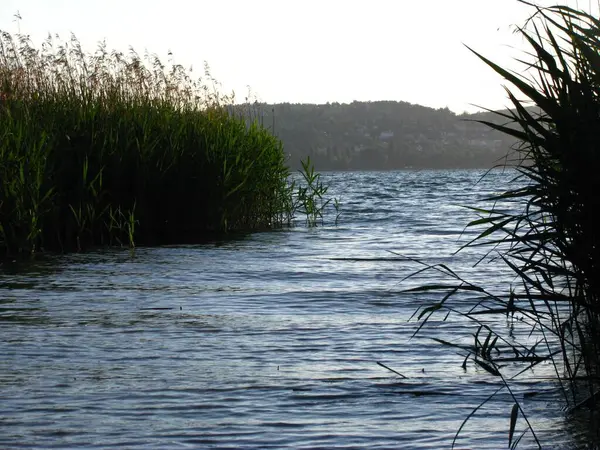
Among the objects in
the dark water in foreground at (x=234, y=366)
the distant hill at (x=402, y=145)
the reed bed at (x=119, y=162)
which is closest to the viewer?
the dark water in foreground at (x=234, y=366)

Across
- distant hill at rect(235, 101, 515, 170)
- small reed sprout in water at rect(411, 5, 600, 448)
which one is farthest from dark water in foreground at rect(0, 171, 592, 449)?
distant hill at rect(235, 101, 515, 170)

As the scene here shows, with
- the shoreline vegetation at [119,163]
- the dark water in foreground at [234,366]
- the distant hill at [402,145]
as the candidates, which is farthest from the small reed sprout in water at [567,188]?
the distant hill at [402,145]

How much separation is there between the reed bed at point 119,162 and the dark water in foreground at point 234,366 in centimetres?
127

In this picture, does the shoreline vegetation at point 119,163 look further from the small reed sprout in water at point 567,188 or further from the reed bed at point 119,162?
the small reed sprout in water at point 567,188

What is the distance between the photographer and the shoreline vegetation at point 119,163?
34.4 ft

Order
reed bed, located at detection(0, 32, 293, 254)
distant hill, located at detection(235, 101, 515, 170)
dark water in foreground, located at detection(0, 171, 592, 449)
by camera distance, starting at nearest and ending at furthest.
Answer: dark water in foreground, located at detection(0, 171, 592, 449), reed bed, located at detection(0, 32, 293, 254), distant hill, located at detection(235, 101, 515, 170)

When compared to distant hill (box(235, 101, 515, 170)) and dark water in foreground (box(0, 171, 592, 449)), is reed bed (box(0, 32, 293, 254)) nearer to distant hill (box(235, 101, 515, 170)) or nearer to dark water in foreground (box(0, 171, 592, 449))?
dark water in foreground (box(0, 171, 592, 449))

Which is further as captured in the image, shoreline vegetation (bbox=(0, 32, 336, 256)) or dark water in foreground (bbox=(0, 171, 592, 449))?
shoreline vegetation (bbox=(0, 32, 336, 256))

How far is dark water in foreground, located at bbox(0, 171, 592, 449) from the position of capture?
3.93 metres

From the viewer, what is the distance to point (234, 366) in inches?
207

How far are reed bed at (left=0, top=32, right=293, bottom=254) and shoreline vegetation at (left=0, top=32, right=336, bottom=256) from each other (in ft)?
0.06

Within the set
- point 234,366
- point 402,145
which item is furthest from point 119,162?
point 402,145

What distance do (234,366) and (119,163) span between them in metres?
7.39

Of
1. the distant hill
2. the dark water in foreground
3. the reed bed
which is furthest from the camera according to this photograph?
the distant hill
